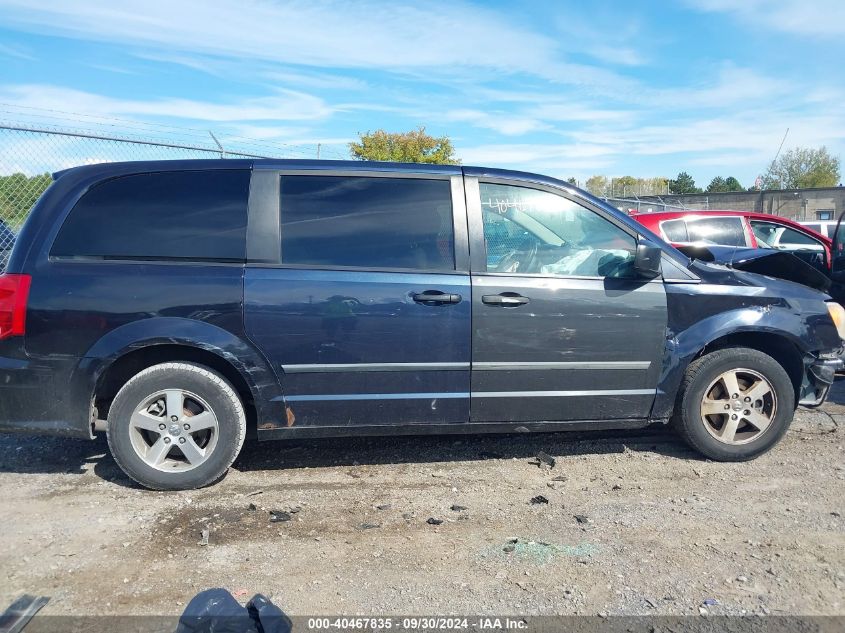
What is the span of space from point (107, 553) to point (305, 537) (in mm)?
955

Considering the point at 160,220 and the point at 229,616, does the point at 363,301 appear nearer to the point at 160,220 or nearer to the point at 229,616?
the point at 160,220

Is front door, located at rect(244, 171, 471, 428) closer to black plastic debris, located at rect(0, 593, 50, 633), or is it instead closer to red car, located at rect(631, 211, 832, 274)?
black plastic debris, located at rect(0, 593, 50, 633)

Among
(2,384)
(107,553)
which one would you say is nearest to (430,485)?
(107,553)

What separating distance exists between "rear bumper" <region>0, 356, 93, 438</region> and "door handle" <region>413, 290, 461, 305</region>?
200 cm

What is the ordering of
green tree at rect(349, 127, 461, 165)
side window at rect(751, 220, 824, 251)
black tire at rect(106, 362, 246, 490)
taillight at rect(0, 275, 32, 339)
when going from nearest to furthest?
taillight at rect(0, 275, 32, 339) → black tire at rect(106, 362, 246, 490) → side window at rect(751, 220, 824, 251) → green tree at rect(349, 127, 461, 165)

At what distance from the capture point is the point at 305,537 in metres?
3.40

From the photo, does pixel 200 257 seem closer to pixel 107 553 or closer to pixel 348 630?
pixel 107 553

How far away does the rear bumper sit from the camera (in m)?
3.73

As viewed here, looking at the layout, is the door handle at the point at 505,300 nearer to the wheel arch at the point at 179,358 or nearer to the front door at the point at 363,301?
the front door at the point at 363,301

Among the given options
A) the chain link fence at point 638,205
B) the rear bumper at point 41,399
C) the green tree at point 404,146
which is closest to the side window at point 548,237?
the rear bumper at point 41,399

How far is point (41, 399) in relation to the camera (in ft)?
12.4

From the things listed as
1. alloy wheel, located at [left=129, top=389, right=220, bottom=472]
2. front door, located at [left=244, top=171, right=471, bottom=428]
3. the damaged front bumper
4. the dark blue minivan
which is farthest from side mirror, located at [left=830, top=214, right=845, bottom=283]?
alloy wheel, located at [left=129, top=389, right=220, bottom=472]

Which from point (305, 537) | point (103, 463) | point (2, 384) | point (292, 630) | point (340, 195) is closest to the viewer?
point (292, 630)

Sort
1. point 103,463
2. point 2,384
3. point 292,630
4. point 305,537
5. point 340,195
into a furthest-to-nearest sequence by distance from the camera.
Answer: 1. point 103,463
2. point 340,195
3. point 2,384
4. point 305,537
5. point 292,630
